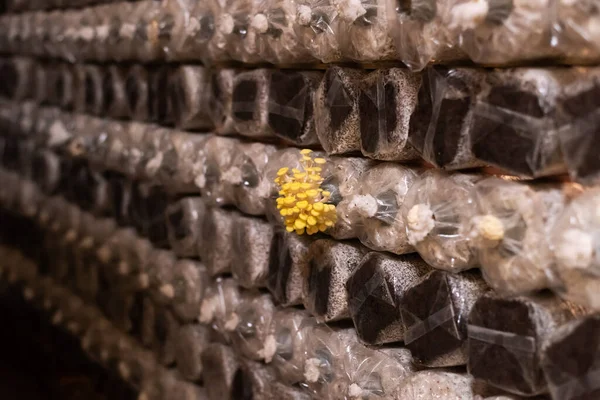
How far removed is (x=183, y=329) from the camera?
7.71 feet

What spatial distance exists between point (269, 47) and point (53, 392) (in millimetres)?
2181

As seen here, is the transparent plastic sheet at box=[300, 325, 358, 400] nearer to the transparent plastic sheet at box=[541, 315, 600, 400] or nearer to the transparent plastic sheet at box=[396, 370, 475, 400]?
the transparent plastic sheet at box=[396, 370, 475, 400]

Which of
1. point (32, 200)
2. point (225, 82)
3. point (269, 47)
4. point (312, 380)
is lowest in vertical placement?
point (32, 200)

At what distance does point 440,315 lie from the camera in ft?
4.33

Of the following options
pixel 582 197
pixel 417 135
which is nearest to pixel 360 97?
pixel 417 135

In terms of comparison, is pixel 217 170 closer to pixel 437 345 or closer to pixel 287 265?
pixel 287 265

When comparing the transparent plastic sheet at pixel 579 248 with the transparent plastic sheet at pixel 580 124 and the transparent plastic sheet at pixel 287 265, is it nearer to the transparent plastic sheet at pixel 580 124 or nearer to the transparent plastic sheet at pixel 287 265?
the transparent plastic sheet at pixel 580 124

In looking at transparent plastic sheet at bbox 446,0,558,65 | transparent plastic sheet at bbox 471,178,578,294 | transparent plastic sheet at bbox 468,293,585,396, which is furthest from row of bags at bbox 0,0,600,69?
transparent plastic sheet at bbox 468,293,585,396

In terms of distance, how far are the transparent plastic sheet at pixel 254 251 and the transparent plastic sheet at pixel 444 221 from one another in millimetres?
661

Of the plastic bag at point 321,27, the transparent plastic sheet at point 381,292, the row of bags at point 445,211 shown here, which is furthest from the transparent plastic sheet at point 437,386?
the plastic bag at point 321,27

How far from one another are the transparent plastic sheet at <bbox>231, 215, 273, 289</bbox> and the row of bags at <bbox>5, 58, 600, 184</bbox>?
0.77 feet

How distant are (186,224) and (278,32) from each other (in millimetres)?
805

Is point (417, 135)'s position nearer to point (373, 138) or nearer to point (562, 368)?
point (373, 138)

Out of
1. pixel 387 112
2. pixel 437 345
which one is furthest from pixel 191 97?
pixel 437 345
